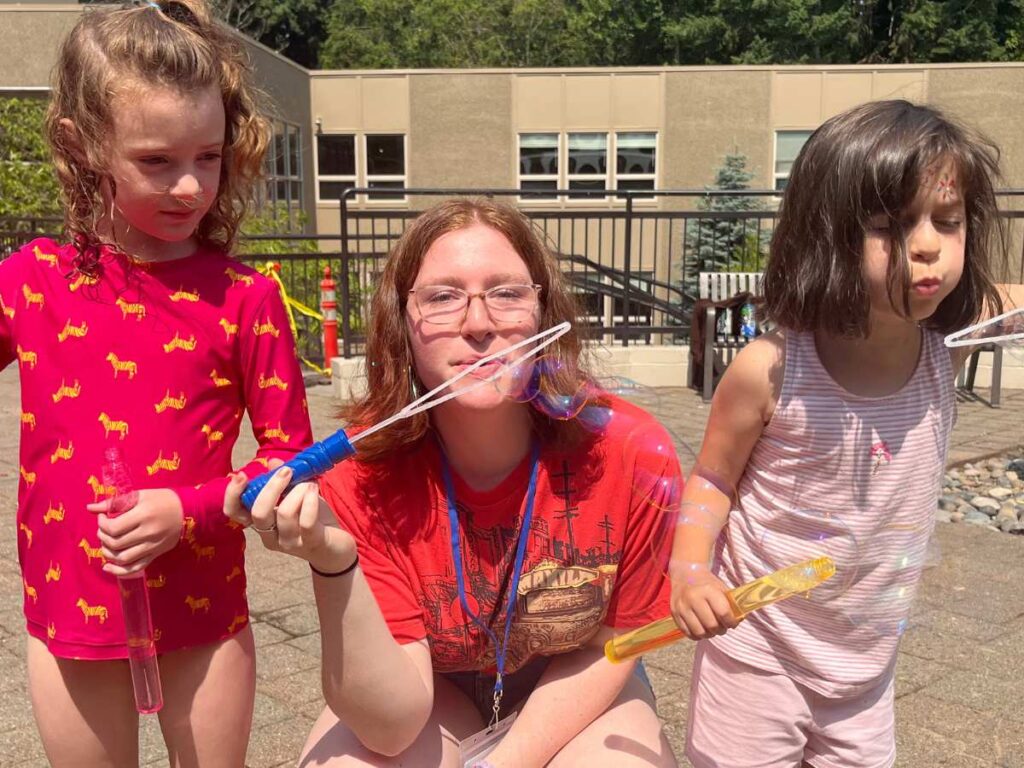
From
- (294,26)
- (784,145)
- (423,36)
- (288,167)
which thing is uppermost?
(294,26)

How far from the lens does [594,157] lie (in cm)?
2447

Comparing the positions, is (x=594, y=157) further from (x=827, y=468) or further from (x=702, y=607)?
(x=702, y=607)

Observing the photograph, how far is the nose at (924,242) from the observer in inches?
68.2

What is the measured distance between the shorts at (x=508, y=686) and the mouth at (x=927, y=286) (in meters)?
1.00

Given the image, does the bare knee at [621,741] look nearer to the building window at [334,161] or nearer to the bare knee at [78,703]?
the bare knee at [78,703]

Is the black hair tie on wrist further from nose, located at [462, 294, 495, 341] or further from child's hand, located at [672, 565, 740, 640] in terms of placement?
child's hand, located at [672, 565, 740, 640]

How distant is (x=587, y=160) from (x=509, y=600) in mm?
23129

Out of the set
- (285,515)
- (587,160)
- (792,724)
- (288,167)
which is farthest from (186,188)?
(587,160)

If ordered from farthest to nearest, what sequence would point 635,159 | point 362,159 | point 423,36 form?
point 423,36
point 362,159
point 635,159

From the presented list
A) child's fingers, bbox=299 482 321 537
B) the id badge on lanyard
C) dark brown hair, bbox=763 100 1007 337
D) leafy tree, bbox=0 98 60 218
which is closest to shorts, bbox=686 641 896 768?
the id badge on lanyard

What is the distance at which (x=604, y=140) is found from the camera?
24.4 m

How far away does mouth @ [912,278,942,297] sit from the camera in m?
1.73

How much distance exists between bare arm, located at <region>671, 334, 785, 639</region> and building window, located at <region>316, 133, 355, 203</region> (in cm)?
2393

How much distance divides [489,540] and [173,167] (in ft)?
2.98
